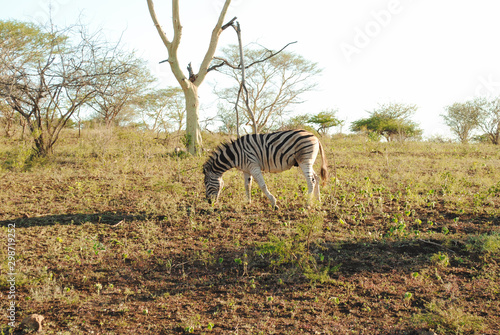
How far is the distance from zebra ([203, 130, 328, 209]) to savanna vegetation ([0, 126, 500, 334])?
0.48 meters

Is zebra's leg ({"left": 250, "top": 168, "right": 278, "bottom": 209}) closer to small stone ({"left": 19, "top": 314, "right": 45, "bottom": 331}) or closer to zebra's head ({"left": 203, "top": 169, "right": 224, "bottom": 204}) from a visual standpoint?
zebra's head ({"left": 203, "top": 169, "right": 224, "bottom": 204})

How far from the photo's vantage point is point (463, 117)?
27391mm

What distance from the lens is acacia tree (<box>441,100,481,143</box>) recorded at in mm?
26656

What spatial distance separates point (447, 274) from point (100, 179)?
23.8 ft

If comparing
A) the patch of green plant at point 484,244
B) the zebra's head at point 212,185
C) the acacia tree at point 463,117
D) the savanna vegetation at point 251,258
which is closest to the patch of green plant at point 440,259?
the savanna vegetation at point 251,258

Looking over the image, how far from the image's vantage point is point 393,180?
841 centimetres

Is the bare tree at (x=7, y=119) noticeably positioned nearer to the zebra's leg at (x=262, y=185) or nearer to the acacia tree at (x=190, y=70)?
the acacia tree at (x=190, y=70)

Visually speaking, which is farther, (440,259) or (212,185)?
(212,185)

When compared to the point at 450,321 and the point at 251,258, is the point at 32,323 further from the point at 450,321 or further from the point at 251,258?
the point at 450,321

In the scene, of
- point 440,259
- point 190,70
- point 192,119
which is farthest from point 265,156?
point 190,70

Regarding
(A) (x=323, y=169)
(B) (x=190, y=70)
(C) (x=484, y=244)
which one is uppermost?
(B) (x=190, y=70)

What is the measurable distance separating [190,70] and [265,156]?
6.61 meters

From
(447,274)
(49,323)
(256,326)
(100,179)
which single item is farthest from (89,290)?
(100,179)

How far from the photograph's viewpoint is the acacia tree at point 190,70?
11.5m
